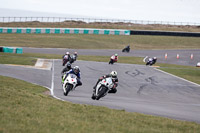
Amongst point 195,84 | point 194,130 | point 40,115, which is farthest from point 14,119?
point 195,84

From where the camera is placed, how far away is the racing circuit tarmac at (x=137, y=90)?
16.8 metres

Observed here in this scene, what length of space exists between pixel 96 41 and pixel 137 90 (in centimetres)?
4523

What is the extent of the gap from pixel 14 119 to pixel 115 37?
65.3m

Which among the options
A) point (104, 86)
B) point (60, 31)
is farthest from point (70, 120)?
point (60, 31)

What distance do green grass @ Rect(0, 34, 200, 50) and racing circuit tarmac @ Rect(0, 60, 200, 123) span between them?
26.5 meters

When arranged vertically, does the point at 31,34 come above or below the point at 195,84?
above

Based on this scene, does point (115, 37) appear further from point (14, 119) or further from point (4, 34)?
point (14, 119)

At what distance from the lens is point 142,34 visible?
77.4m

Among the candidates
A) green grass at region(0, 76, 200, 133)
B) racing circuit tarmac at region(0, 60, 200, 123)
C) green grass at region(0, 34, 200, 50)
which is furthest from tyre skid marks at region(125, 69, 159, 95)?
green grass at region(0, 34, 200, 50)

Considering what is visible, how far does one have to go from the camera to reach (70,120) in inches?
421

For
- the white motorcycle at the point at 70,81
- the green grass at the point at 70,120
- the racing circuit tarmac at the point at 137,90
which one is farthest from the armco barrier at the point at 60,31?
the green grass at the point at 70,120

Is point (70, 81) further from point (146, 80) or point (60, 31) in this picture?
point (60, 31)

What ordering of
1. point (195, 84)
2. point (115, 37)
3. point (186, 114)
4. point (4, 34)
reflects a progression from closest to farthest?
point (186, 114), point (195, 84), point (4, 34), point (115, 37)

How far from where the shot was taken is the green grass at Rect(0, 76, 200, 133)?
953 cm
